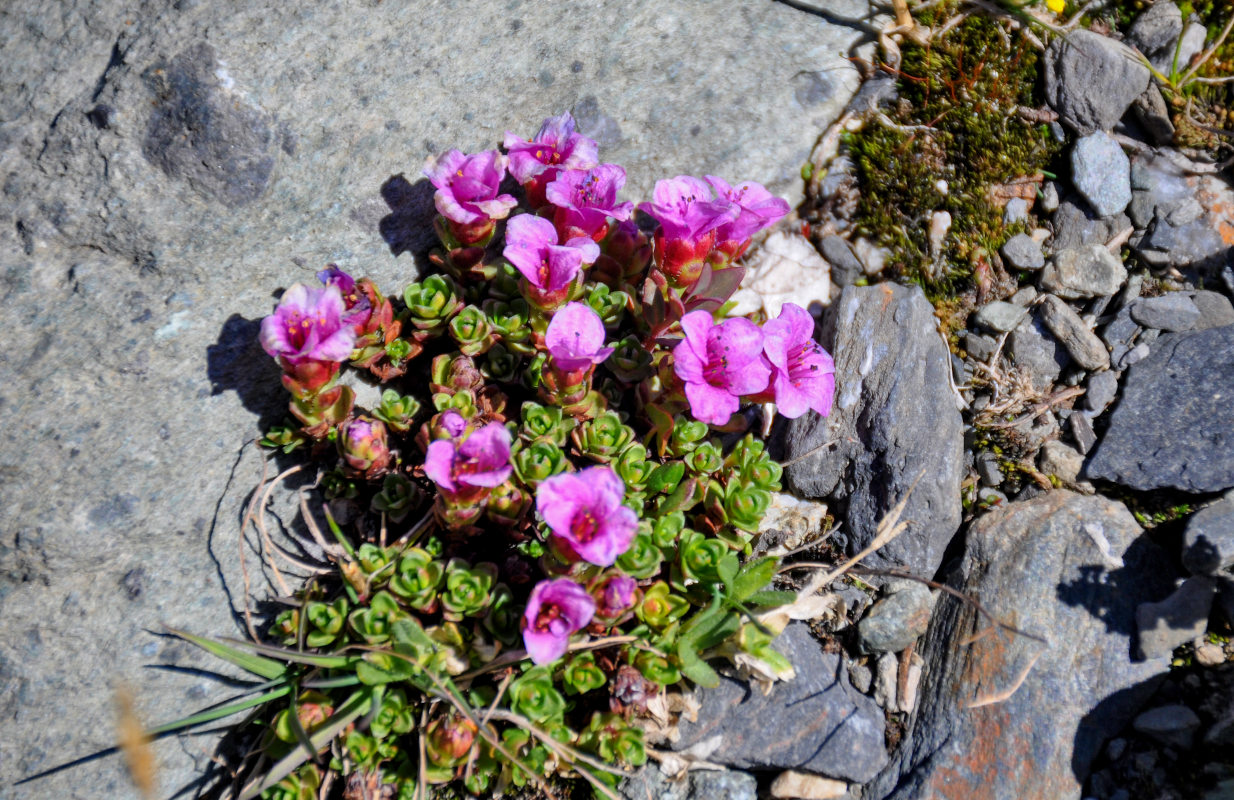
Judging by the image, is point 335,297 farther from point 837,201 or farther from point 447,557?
point 837,201

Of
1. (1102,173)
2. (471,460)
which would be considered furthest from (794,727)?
(1102,173)

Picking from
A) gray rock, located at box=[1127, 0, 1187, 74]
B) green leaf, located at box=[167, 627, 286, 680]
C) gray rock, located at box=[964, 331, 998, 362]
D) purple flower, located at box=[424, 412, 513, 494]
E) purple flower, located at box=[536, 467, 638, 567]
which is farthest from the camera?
gray rock, located at box=[1127, 0, 1187, 74]

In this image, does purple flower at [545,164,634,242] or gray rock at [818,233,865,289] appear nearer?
purple flower at [545,164,634,242]

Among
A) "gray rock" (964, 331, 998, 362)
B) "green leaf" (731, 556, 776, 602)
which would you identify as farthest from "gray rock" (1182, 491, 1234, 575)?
"green leaf" (731, 556, 776, 602)

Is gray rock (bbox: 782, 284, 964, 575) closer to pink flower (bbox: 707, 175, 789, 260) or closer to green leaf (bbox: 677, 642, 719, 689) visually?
pink flower (bbox: 707, 175, 789, 260)

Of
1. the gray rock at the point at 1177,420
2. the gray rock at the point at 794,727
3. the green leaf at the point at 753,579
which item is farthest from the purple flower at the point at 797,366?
the gray rock at the point at 1177,420

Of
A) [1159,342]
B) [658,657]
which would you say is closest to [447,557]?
[658,657]
